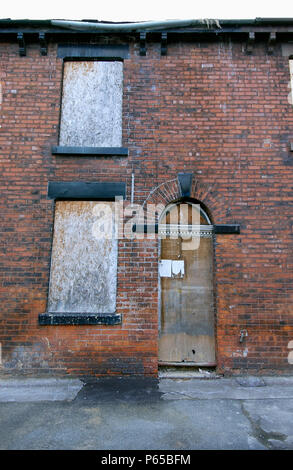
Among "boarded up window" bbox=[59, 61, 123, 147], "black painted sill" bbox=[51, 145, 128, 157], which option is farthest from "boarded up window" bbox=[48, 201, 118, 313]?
"boarded up window" bbox=[59, 61, 123, 147]

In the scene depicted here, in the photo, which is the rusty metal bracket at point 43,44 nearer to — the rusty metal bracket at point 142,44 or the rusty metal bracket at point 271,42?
the rusty metal bracket at point 142,44

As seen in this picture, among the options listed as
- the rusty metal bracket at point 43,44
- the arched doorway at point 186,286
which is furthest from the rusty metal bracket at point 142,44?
the arched doorway at point 186,286

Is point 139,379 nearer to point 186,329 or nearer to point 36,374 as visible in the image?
point 186,329

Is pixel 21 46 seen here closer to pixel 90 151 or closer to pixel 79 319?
pixel 90 151

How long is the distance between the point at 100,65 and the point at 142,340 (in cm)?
524

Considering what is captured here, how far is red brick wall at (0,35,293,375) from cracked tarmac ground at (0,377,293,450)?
0.50 metres

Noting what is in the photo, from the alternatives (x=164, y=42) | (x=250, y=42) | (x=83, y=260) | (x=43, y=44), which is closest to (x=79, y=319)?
(x=83, y=260)

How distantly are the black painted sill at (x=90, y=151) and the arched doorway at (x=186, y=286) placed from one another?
1.34m

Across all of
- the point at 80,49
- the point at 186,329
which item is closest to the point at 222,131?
the point at 80,49

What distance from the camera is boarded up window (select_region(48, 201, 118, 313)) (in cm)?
531

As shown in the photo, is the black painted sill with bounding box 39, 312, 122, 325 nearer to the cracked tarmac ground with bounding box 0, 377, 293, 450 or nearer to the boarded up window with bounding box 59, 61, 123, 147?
the cracked tarmac ground with bounding box 0, 377, 293, 450

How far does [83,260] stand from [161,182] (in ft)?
6.49

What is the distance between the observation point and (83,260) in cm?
543

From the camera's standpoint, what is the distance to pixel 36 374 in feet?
16.5
